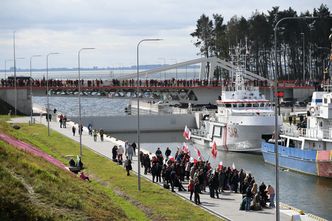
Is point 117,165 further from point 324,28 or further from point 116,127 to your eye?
point 324,28

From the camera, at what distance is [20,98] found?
8969 centimetres

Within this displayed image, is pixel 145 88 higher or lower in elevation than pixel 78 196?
higher

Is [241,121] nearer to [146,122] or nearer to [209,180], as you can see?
[146,122]

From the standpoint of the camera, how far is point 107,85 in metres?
99.9

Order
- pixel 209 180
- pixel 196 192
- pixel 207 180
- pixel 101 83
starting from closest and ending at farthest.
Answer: pixel 196 192, pixel 209 180, pixel 207 180, pixel 101 83

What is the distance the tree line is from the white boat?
4729 centimetres

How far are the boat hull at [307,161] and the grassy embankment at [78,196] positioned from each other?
14.8 meters

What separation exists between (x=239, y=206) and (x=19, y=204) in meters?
13.1

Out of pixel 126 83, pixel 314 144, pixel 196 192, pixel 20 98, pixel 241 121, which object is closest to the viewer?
pixel 196 192

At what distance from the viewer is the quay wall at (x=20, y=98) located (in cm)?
8919

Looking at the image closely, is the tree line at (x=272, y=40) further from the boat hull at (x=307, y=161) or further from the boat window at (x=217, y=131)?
the boat hull at (x=307, y=161)

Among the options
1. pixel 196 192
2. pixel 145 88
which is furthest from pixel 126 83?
Result: pixel 196 192

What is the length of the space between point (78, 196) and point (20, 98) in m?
65.9

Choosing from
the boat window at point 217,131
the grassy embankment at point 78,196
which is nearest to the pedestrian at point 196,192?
the grassy embankment at point 78,196
